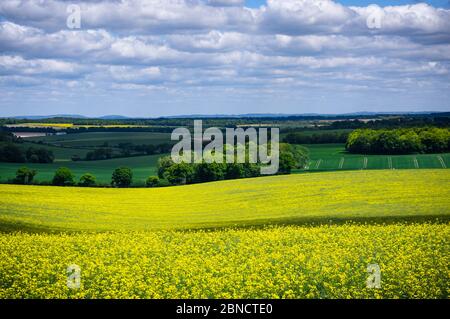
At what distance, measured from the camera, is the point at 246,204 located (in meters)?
39.8

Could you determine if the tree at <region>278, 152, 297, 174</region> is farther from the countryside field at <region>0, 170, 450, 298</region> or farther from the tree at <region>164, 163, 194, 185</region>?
the countryside field at <region>0, 170, 450, 298</region>

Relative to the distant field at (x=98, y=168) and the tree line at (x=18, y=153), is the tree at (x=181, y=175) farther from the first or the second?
the tree line at (x=18, y=153)

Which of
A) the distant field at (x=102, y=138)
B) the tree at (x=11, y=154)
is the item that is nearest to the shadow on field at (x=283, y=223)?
the tree at (x=11, y=154)

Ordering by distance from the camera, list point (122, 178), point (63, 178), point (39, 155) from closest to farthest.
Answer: point (63, 178) < point (122, 178) < point (39, 155)

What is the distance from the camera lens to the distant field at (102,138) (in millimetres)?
115250

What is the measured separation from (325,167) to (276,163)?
6.85 m

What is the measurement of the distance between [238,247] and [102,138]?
10924 cm

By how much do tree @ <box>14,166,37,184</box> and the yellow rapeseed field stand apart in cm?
4348

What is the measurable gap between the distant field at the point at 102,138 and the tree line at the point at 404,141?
4530 centimetres

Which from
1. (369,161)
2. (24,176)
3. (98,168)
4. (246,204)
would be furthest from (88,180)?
(369,161)

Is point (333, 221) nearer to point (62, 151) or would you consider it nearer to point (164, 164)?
point (164, 164)

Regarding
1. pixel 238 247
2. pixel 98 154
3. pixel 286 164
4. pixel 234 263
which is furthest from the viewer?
pixel 98 154

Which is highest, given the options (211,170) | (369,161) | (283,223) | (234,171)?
(369,161)
